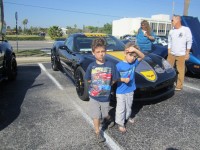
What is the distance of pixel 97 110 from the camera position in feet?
10.0

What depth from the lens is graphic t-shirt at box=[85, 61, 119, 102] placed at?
2924 mm

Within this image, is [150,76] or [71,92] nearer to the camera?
[150,76]

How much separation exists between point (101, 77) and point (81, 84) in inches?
64.0

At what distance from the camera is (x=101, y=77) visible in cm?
293

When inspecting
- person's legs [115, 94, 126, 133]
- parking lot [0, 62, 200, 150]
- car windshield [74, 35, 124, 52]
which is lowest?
parking lot [0, 62, 200, 150]

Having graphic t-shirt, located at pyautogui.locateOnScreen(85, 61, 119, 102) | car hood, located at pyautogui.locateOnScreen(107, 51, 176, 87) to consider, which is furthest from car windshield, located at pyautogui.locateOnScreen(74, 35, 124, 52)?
graphic t-shirt, located at pyautogui.locateOnScreen(85, 61, 119, 102)

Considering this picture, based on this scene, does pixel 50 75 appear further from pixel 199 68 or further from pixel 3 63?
pixel 199 68

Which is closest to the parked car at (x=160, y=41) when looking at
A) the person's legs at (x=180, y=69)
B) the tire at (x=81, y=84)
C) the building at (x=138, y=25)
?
the person's legs at (x=180, y=69)

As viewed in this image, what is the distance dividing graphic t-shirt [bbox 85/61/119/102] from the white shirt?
9.37ft

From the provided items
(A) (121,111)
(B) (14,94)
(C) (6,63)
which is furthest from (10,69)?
(A) (121,111)

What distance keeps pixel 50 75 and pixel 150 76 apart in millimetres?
3818

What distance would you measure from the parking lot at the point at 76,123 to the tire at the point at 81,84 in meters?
0.14

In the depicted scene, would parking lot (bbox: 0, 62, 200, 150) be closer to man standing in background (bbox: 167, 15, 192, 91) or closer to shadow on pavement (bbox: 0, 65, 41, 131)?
shadow on pavement (bbox: 0, 65, 41, 131)

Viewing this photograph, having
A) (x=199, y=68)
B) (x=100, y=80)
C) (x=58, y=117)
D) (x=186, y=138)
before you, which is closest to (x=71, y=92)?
(x=58, y=117)
